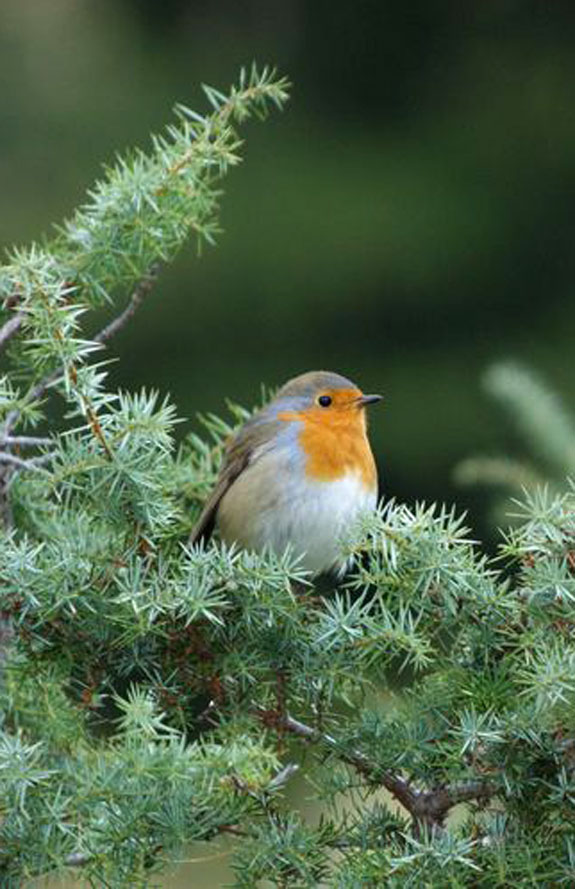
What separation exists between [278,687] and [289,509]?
1.14 meters

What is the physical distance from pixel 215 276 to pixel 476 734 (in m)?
4.61

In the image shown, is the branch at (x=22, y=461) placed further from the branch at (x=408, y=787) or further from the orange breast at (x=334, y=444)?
the orange breast at (x=334, y=444)

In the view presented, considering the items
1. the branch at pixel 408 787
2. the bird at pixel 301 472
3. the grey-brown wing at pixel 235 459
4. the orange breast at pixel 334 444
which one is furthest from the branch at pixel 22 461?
the orange breast at pixel 334 444

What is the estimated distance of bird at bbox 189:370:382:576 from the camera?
277 centimetres

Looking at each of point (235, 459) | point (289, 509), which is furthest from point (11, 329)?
point (289, 509)

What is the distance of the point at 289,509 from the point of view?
286 centimetres

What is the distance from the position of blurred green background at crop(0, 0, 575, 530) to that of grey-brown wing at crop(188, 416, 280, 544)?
2524 mm

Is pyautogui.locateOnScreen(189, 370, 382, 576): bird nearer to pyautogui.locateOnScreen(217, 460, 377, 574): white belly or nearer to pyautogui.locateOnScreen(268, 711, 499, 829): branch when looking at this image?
pyautogui.locateOnScreen(217, 460, 377, 574): white belly

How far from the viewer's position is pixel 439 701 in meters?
1.68

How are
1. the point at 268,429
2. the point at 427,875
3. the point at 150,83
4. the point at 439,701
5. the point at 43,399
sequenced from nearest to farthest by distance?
1. the point at 427,875
2. the point at 439,701
3. the point at 43,399
4. the point at 268,429
5. the point at 150,83

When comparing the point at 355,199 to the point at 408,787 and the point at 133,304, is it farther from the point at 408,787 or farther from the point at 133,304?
the point at 408,787

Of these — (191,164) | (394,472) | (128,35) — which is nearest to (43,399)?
(191,164)

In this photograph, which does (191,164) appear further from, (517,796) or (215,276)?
(215,276)

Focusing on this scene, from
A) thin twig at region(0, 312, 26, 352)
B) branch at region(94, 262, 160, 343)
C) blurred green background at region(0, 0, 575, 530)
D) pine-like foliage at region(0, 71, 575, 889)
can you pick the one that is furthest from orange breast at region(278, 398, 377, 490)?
blurred green background at region(0, 0, 575, 530)
